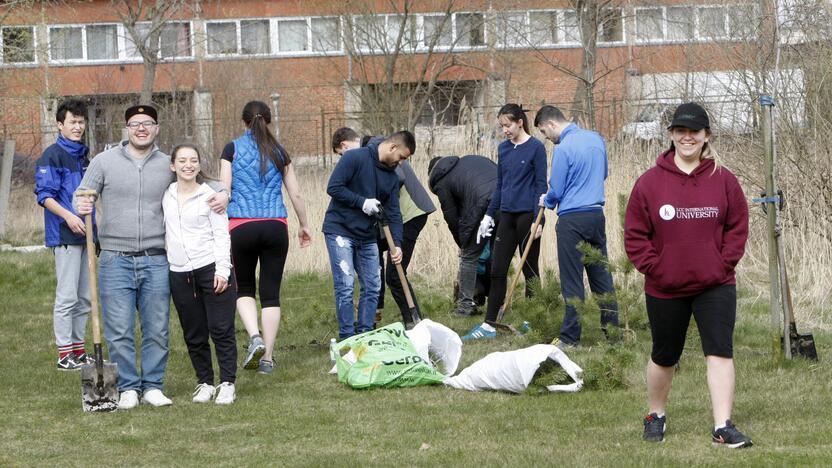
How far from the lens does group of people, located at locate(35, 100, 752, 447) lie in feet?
18.4

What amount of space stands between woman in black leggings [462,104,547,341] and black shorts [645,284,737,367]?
369 centimetres

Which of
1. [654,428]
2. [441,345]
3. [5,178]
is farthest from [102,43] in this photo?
[654,428]

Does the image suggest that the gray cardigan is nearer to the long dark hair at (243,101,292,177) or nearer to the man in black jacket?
the long dark hair at (243,101,292,177)

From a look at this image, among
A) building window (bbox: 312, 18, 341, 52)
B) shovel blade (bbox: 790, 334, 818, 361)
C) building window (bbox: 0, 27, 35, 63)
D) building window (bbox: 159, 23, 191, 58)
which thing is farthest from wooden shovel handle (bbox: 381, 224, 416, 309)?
building window (bbox: 159, 23, 191, 58)

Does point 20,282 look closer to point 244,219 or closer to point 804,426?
point 244,219

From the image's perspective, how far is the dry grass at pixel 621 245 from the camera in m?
10.6

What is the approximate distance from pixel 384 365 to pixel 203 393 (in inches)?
46.0

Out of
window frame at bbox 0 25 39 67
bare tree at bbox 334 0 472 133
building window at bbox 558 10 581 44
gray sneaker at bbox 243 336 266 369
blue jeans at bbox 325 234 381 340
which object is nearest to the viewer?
gray sneaker at bbox 243 336 266 369

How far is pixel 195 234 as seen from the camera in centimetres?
712

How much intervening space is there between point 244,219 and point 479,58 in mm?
25215

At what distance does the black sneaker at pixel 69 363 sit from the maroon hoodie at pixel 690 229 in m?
4.78

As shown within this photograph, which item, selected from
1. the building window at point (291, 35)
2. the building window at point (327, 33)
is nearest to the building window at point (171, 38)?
the building window at point (291, 35)

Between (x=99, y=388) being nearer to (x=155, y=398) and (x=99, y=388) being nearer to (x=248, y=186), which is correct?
(x=155, y=398)

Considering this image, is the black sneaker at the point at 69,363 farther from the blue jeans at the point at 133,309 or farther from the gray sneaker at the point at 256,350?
the blue jeans at the point at 133,309
